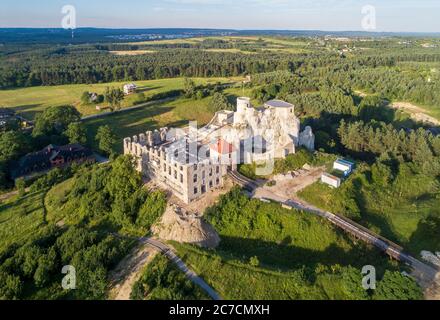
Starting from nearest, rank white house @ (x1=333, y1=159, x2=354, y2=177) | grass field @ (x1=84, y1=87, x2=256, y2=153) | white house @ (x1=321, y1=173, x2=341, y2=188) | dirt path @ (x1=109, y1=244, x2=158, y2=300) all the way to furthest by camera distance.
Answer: dirt path @ (x1=109, y1=244, x2=158, y2=300)
white house @ (x1=321, y1=173, x2=341, y2=188)
white house @ (x1=333, y1=159, x2=354, y2=177)
grass field @ (x1=84, y1=87, x2=256, y2=153)

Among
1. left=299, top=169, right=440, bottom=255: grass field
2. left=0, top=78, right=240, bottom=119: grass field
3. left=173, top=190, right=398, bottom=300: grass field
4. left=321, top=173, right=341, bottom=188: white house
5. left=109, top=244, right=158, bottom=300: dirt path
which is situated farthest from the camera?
left=0, top=78, right=240, bottom=119: grass field

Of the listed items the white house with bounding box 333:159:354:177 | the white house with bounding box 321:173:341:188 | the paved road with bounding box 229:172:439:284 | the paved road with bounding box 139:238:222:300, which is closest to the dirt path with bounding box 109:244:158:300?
the paved road with bounding box 139:238:222:300

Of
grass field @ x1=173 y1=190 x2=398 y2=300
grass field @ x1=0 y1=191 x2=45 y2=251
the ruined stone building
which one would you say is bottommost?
grass field @ x1=0 y1=191 x2=45 y2=251

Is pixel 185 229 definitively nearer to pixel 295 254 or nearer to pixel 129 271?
pixel 129 271

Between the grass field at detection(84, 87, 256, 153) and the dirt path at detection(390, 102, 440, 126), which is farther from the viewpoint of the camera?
the dirt path at detection(390, 102, 440, 126)

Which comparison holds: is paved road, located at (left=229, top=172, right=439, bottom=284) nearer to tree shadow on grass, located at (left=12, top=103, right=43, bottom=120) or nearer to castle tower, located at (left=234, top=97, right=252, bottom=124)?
castle tower, located at (left=234, top=97, right=252, bottom=124)

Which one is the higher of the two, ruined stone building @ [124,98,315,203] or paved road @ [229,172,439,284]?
ruined stone building @ [124,98,315,203]
